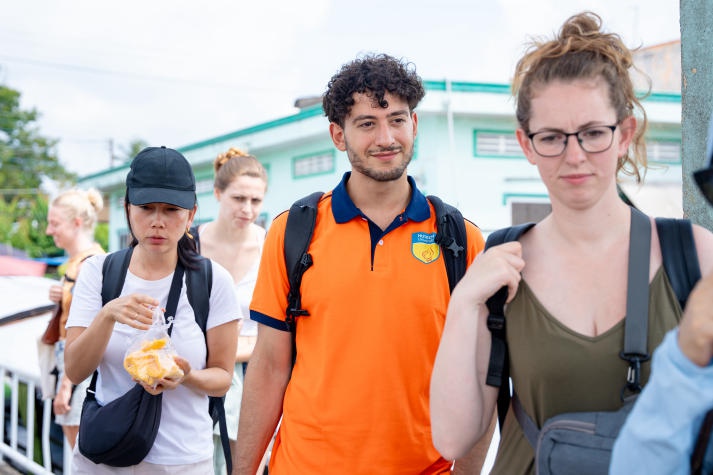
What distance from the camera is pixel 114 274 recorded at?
121 inches

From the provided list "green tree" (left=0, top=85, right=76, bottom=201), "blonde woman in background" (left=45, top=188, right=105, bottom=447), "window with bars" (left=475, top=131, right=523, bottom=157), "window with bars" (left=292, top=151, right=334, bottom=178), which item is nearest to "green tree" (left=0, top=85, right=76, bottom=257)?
"green tree" (left=0, top=85, right=76, bottom=201)

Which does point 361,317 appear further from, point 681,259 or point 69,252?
point 69,252

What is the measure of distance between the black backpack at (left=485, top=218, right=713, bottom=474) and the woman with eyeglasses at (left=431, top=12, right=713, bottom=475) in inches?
0.8

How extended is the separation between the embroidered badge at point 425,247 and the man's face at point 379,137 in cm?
26

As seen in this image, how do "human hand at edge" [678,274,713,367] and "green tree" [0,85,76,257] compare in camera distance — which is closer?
"human hand at edge" [678,274,713,367]

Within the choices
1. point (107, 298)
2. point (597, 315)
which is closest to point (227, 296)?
point (107, 298)

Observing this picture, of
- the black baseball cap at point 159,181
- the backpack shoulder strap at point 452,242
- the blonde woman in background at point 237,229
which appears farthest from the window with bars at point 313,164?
the backpack shoulder strap at point 452,242

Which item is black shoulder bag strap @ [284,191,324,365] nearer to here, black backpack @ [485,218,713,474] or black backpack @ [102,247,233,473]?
black backpack @ [102,247,233,473]

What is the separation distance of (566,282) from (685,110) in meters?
1.13

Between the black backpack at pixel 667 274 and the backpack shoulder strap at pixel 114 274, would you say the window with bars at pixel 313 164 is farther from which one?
the black backpack at pixel 667 274

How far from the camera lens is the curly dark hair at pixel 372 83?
2.63m

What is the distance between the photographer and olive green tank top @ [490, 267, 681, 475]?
1596 mm

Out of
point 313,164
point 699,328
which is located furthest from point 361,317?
point 313,164

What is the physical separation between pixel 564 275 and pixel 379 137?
41.8 inches
